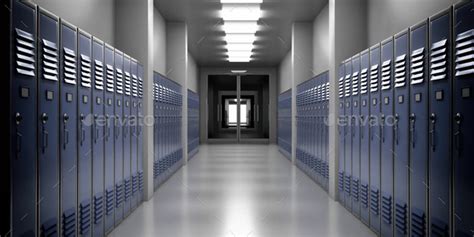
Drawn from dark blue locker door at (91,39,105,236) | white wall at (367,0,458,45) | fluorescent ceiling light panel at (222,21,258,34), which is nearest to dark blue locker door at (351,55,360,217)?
white wall at (367,0,458,45)

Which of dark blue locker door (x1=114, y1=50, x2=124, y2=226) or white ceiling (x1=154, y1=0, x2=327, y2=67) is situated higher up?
white ceiling (x1=154, y1=0, x2=327, y2=67)

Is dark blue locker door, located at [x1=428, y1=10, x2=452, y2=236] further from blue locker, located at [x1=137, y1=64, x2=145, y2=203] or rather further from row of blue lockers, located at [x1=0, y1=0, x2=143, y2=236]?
blue locker, located at [x1=137, y1=64, x2=145, y2=203]

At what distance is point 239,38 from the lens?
11.6 meters

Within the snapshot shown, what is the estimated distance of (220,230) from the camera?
4.16 meters

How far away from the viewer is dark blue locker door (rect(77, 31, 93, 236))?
3289 mm

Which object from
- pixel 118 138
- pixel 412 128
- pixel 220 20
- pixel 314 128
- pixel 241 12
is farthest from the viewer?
pixel 220 20

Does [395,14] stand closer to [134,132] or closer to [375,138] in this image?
Answer: [375,138]

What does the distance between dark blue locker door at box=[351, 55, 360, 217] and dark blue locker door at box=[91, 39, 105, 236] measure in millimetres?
2731

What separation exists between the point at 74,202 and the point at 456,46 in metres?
2.82

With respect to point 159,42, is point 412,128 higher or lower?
lower

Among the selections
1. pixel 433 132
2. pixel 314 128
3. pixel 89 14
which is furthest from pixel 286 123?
pixel 433 132

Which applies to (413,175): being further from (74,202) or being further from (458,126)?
(74,202)

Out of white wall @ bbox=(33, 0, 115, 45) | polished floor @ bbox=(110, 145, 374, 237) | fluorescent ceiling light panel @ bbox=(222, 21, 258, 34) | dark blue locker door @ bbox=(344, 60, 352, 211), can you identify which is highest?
fluorescent ceiling light panel @ bbox=(222, 21, 258, 34)

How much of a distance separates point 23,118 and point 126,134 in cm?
238
